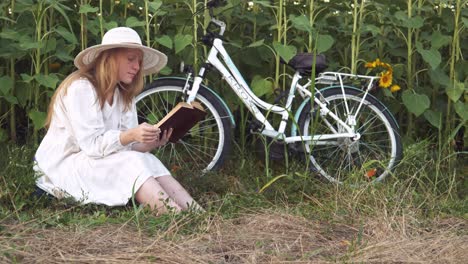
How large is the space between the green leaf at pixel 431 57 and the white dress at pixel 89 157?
185 cm

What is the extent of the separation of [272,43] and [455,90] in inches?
45.0

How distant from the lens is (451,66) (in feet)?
18.1

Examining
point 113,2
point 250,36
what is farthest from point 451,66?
point 113,2

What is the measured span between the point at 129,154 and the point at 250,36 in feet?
5.92

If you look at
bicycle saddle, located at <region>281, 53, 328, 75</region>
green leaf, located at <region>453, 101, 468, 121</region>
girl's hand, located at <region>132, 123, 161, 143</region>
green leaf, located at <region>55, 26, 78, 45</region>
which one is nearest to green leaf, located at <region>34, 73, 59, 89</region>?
green leaf, located at <region>55, 26, 78, 45</region>

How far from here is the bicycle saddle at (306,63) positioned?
16.4 ft

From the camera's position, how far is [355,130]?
17.1 feet

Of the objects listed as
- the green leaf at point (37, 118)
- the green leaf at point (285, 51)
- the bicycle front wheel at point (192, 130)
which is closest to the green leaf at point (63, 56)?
the green leaf at point (37, 118)

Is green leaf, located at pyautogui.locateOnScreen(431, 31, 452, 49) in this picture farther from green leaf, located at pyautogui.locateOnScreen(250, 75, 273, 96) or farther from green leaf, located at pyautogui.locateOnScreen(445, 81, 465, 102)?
green leaf, located at pyautogui.locateOnScreen(250, 75, 273, 96)

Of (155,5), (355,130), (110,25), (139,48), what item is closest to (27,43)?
(110,25)

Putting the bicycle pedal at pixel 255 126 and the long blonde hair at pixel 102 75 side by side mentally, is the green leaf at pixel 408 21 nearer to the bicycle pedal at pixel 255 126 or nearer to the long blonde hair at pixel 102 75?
the bicycle pedal at pixel 255 126

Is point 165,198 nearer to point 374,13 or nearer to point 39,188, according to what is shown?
point 39,188

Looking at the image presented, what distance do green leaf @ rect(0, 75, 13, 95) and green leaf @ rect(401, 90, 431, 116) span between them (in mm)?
2328

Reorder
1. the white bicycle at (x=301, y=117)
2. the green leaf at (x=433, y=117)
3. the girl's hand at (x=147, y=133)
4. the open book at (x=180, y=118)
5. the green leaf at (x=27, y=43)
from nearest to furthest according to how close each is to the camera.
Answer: the girl's hand at (x=147, y=133)
the open book at (x=180, y=118)
the green leaf at (x=27, y=43)
the white bicycle at (x=301, y=117)
the green leaf at (x=433, y=117)
